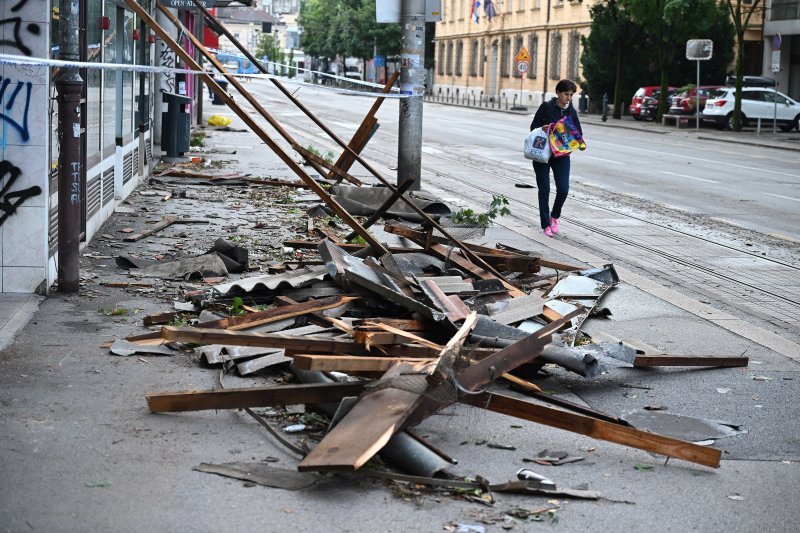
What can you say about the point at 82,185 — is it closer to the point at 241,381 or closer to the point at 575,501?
the point at 241,381

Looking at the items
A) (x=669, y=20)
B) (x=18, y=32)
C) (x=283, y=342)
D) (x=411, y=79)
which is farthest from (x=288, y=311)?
(x=669, y=20)

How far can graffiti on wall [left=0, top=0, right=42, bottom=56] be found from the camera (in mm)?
7840

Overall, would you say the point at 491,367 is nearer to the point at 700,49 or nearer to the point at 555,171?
the point at 555,171

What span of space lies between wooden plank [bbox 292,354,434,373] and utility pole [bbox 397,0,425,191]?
1097 centimetres

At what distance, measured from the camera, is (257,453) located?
512cm

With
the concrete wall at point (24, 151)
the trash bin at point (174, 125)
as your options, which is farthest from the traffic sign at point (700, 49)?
the concrete wall at point (24, 151)

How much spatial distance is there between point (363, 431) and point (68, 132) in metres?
4.18

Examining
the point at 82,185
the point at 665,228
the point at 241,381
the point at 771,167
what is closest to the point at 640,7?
the point at 771,167

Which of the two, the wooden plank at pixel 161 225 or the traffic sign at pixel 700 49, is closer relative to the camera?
the wooden plank at pixel 161 225

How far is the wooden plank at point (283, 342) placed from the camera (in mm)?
6027

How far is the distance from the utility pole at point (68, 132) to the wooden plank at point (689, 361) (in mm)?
4059

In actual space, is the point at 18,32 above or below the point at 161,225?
above

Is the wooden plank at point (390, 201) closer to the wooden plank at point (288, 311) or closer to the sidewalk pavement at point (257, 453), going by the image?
the wooden plank at point (288, 311)

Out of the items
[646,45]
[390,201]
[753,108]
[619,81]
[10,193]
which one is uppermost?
[646,45]
